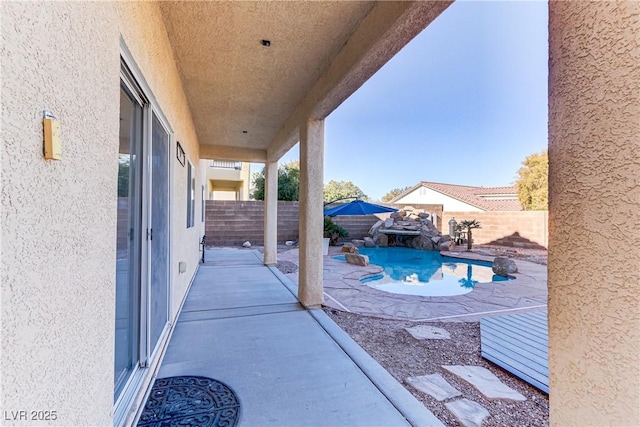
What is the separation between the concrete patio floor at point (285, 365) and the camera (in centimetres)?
208

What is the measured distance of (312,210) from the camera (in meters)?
4.47

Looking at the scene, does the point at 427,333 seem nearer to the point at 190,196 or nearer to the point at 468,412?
the point at 468,412

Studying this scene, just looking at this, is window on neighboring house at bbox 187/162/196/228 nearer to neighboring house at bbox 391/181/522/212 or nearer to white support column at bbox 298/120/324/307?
white support column at bbox 298/120/324/307

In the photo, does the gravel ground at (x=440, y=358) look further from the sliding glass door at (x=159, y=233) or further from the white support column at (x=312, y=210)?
the sliding glass door at (x=159, y=233)

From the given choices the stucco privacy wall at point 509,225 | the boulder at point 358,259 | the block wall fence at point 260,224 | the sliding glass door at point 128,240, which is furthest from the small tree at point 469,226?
the sliding glass door at point 128,240

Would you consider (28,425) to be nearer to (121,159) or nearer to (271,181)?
(121,159)

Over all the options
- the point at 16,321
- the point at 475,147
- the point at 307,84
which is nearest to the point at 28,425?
the point at 16,321

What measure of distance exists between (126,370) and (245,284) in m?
3.61

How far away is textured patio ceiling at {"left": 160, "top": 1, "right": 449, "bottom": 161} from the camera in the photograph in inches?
101

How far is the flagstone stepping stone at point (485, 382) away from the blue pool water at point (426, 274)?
329 centimetres

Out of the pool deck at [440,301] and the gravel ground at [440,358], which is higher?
the gravel ground at [440,358]

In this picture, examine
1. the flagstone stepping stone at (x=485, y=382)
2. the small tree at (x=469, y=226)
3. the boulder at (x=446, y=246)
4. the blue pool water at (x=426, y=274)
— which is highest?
the small tree at (x=469, y=226)

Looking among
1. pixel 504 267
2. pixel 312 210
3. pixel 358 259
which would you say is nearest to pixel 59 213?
pixel 312 210

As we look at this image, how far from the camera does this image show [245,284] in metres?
5.80
